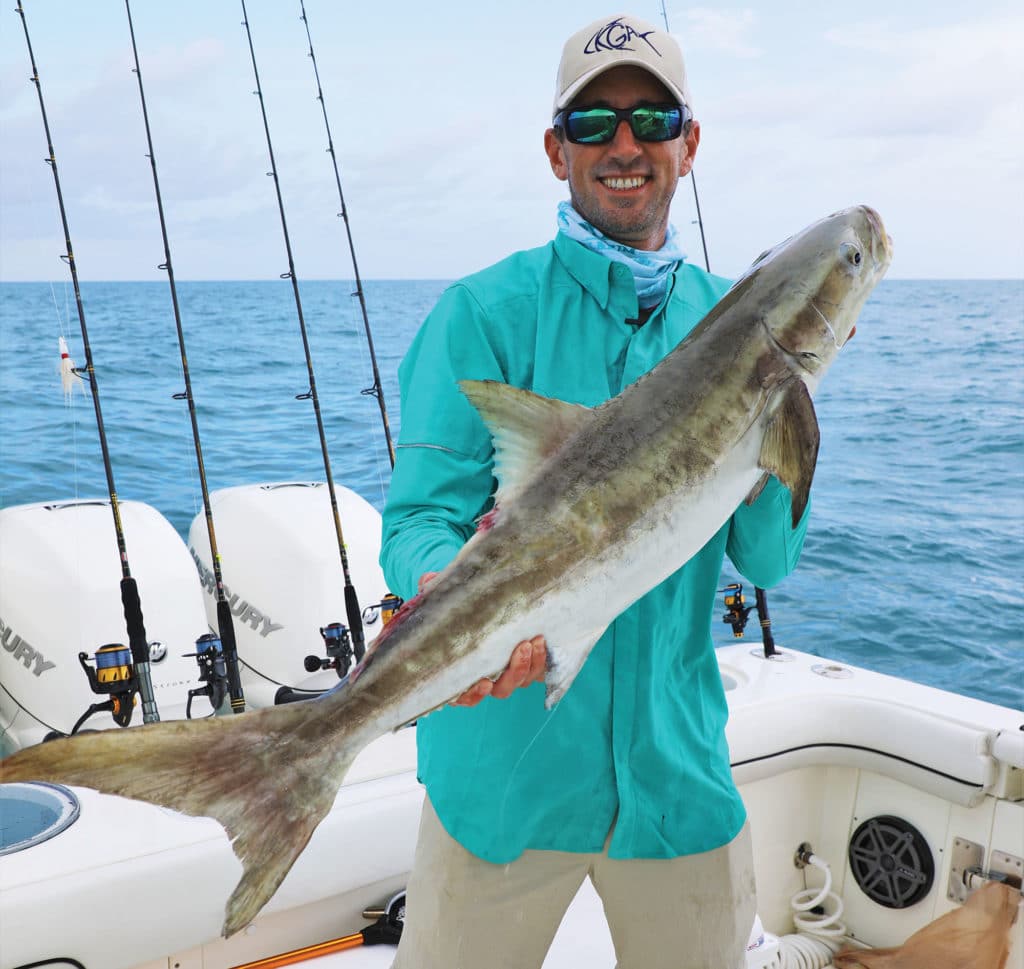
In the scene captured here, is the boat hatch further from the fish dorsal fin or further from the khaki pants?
the fish dorsal fin

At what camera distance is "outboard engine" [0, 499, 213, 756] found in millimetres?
4449

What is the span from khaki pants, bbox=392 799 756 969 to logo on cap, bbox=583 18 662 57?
160 centimetres

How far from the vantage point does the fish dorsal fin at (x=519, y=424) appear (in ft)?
5.77

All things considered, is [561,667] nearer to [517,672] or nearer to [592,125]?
[517,672]

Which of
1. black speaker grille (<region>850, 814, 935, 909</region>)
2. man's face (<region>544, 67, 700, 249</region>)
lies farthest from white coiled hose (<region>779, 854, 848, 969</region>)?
man's face (<region>544, 67, 700, 249</region>)

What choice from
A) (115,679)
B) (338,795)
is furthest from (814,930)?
(115,679)

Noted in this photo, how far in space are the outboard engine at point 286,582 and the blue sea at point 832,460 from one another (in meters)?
1.47

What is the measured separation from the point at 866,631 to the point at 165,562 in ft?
26.2

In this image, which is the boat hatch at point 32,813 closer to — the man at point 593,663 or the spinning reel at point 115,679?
the spinning reel at point 115,679

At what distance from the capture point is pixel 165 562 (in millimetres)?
4809

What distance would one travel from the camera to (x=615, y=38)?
2104 mm

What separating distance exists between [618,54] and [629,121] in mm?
129

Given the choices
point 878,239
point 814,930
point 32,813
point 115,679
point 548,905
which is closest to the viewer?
point 878,239

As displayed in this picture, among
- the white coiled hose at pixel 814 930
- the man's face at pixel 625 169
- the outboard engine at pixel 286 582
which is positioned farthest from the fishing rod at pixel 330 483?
the man's face at pixel 625 169
